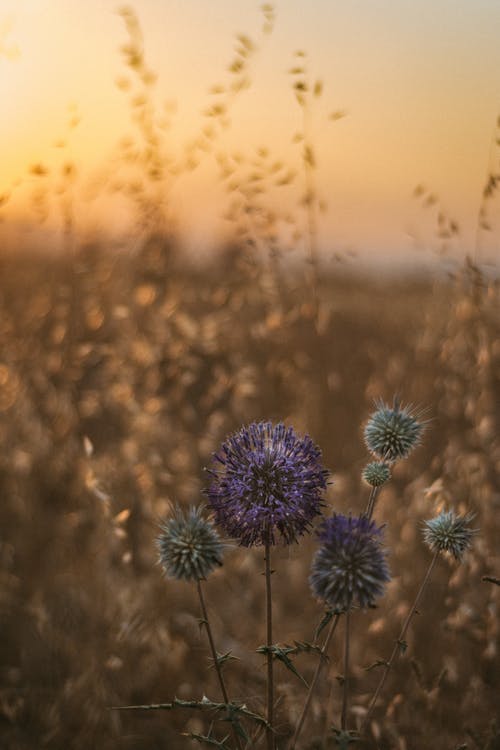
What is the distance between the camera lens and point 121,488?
150 inches

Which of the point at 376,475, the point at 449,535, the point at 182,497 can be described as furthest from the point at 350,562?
the point at 182,497

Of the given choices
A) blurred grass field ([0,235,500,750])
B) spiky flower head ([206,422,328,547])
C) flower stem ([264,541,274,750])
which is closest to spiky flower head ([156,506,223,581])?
spiky flower head ([206,422,328,547])

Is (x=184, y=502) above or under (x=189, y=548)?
above

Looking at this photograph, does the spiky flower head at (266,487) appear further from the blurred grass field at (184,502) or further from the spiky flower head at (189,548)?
the blurred grass field at (184,502)

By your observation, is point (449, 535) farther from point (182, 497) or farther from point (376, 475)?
point (182, 497)

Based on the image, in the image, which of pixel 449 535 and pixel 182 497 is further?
pixel 182 497

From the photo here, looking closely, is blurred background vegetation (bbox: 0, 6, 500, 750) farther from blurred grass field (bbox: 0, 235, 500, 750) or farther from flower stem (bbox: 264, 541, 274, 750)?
flower stem (bbox: 264, 541, 274, 750)

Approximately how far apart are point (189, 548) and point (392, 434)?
0.58m

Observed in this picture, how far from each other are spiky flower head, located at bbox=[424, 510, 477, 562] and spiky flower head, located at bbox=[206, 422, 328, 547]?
32 cm

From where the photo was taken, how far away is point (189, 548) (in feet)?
5.95

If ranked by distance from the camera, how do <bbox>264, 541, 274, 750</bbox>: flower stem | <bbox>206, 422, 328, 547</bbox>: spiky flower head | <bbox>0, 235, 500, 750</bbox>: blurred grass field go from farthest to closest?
<bbox>0, 235, 500, 750</bbox>: blurred grass field < <bbox>206, 422, 328, 547</bbox>: spiky flower head < <bbox>264, 541, 274, 750</bbox>: flower stem

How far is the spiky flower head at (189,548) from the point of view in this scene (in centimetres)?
178

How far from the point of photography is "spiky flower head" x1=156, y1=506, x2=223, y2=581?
178cm

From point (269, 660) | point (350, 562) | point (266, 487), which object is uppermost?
point (266, 487)
